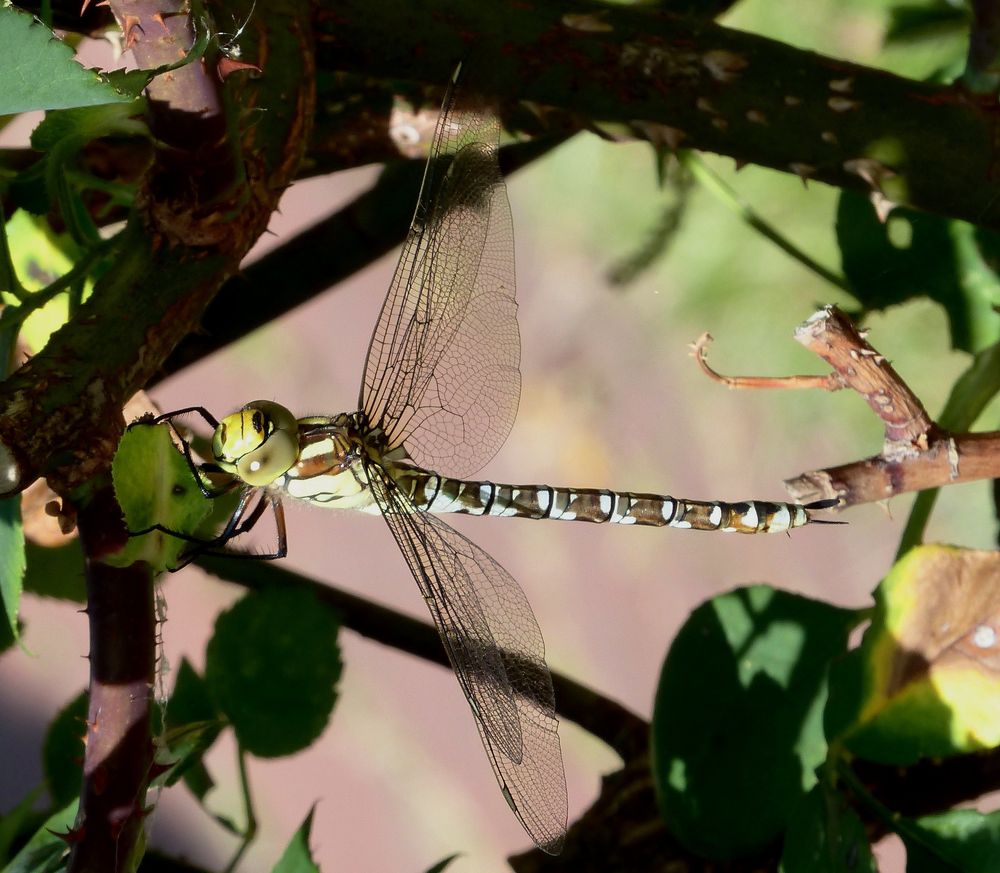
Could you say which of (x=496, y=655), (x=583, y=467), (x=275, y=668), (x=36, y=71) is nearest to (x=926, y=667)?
(x=496, y=655)

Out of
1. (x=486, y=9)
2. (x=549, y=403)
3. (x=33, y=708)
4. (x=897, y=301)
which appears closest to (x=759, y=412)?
(x=549, y=403)

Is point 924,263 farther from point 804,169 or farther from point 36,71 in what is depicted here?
point 36,71

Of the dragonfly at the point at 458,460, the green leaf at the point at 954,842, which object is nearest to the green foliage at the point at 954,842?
the green leaf at the point at 954,842

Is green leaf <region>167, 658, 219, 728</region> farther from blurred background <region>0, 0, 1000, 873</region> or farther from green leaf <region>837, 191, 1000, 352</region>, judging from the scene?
green leaf <region>837, 191, 1000, 352</region>

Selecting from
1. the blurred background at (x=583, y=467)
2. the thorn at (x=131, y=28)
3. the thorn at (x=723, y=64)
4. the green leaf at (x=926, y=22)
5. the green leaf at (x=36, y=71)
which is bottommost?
the blurred background at (x=583, y=467)

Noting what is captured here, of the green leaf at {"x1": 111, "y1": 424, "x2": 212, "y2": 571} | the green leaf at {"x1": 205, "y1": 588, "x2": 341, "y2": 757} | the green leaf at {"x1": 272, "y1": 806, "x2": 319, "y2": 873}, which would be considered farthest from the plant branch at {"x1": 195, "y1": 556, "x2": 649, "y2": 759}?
the green leaf at {"x1": 111, "y1": 424, "x2": 212, "y2": 571}

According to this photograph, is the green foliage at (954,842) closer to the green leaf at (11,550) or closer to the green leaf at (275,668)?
the green leaf at (275,668)
